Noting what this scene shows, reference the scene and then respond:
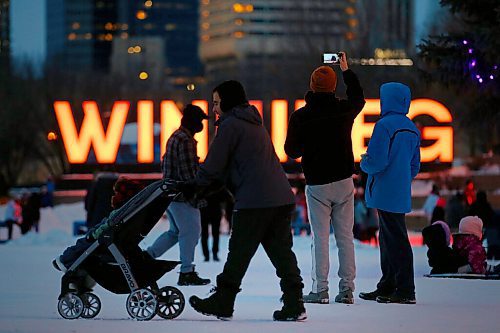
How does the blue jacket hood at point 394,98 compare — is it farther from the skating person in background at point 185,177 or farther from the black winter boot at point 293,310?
the skating person in background at point 185,177

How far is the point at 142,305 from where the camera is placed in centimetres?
1023

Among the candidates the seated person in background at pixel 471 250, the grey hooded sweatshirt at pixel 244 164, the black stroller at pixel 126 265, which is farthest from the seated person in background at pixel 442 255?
the grey hooded sweatshirt at pixel 244 164

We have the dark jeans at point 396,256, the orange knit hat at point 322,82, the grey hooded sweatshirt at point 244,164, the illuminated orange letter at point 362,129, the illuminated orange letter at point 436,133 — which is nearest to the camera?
the grey hooded sweatshirt at point 244,164

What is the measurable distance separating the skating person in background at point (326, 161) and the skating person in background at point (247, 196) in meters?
1.03

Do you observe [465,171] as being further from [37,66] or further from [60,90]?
[37,66]

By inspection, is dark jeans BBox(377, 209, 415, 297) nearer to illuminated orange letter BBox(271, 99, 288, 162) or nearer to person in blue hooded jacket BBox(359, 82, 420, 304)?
person in blue hooded jacket BBox(359, 82, 420, 304)

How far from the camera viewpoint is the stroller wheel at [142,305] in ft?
33.5

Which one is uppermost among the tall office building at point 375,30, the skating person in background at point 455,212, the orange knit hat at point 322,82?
the tall office building at point 375,30

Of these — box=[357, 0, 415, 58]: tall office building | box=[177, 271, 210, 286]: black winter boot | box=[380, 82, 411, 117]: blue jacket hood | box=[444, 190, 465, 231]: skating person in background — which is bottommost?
box=[444, 190, 465, 231]: skating person in background

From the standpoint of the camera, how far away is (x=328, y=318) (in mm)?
10164

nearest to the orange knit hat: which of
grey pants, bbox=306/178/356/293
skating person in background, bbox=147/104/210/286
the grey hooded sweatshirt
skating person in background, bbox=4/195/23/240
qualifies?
grey pants, bbox=306/178/356/293

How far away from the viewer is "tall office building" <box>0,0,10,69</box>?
8399 centimetres

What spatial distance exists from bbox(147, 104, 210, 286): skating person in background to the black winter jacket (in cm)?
248

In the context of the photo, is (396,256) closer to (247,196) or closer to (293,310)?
(293,310)
